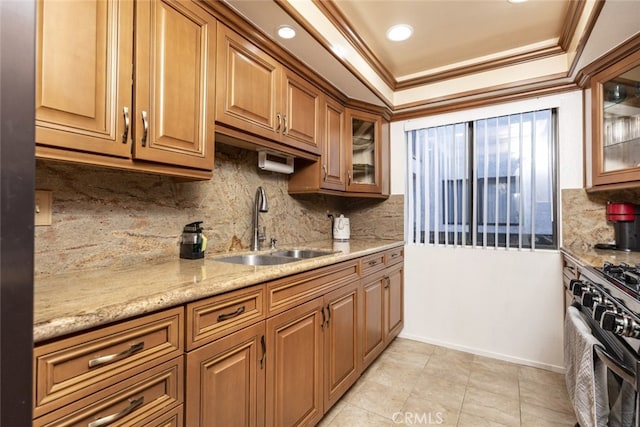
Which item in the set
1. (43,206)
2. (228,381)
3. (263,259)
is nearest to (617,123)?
(263,259)

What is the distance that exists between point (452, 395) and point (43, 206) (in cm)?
245

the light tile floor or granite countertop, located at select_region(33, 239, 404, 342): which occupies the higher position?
granite countertop, located at select_region(33, 239, 404, 342)

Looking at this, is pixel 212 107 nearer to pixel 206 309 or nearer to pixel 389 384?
pixel 206 309

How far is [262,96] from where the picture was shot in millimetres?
1718

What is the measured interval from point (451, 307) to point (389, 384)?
1000mm

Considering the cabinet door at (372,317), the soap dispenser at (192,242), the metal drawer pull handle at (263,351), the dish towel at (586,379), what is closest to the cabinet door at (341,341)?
the cabinet door at (372,317)

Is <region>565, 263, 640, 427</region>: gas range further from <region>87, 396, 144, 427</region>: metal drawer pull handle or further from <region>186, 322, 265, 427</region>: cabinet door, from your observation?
<region>87, 396, 144, 427</region>: metal drawer pull handle

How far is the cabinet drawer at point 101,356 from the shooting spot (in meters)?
0.68

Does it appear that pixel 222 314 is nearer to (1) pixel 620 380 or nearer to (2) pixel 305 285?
(2) pixel 305 285

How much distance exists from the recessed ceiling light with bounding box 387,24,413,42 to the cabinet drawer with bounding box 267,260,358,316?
161cm

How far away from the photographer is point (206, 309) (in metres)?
1.04

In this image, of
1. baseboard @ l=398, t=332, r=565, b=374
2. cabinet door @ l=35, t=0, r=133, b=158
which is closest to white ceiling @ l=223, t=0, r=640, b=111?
cabinet door @ l=35, t=0, r=133, b=158

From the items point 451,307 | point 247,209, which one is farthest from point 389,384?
point 247,209

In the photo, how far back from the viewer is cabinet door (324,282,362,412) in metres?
1.74
